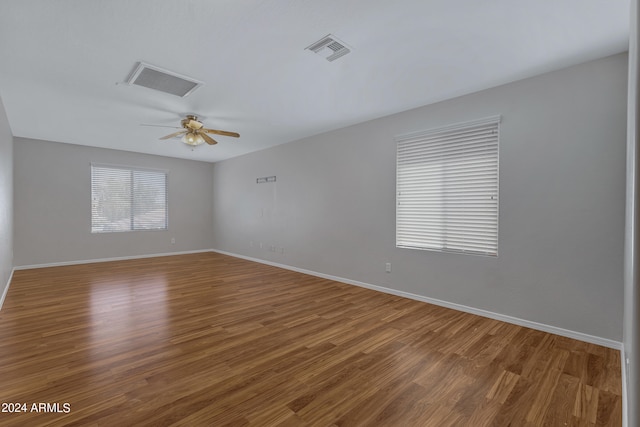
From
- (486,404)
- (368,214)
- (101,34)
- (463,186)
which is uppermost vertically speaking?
(101,34)

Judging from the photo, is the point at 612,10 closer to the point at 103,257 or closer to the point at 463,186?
the point at 463,186

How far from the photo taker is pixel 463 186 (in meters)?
3.46

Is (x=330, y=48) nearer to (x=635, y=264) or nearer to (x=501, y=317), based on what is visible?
(x=635, y=264)

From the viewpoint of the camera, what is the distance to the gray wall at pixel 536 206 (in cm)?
256

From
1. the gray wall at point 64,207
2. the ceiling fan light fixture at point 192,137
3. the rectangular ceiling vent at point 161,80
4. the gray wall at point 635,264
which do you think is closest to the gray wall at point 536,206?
the gray wall at point 635,264

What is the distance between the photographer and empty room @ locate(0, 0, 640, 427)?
184 cm

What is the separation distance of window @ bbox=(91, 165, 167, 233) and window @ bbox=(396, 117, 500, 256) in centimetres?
621

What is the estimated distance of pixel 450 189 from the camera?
11.7 ft

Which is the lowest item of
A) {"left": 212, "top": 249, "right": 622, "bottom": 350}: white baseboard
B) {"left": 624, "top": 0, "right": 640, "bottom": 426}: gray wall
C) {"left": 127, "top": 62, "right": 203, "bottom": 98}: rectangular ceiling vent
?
{"left": 212, "top": 249, "right": 622, "bottom": 350}: white baseboard

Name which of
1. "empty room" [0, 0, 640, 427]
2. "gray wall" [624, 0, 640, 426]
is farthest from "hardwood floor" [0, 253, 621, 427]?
"gray wall" [624, 0, 640, 426]

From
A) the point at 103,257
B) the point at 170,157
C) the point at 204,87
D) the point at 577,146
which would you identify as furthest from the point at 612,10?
the point at 103,257

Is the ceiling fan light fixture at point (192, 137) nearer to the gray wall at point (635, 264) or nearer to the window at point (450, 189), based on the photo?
the window at point (450, 189)

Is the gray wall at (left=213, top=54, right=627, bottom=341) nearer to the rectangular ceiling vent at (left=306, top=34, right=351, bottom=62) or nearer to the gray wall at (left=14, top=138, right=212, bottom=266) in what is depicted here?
the rectangular ceiling vent at (left=306, top=34, right=351, bottom=62)

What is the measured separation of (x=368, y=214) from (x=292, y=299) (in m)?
1.71
